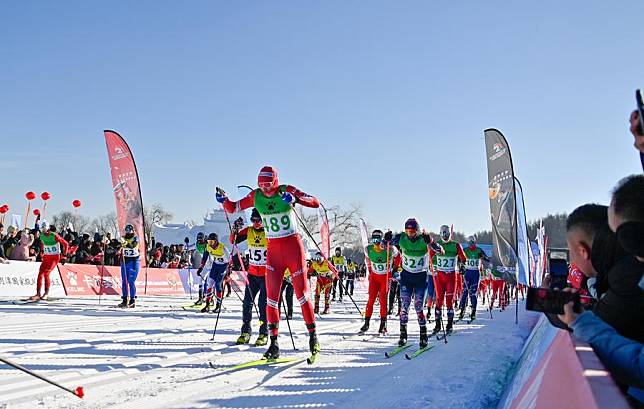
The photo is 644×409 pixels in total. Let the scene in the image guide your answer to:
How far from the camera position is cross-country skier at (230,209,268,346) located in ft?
27.7

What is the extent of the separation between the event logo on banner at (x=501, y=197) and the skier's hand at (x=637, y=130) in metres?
11.3

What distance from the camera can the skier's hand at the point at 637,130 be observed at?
1.99m

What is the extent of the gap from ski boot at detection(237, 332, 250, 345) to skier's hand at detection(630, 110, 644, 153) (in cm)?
710

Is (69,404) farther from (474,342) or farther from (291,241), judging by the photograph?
(474,342)

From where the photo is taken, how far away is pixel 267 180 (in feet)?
23.7

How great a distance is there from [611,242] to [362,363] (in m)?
4.76

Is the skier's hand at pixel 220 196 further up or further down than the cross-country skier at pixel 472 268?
further up

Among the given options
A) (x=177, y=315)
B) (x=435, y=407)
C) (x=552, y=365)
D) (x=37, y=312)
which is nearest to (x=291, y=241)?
(x=435, y=407)

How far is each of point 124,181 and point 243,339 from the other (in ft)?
35.4

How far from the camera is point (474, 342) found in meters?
9.87

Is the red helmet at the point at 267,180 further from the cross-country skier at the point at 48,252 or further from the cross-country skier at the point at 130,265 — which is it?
the cross-country skier at the point at 48,252

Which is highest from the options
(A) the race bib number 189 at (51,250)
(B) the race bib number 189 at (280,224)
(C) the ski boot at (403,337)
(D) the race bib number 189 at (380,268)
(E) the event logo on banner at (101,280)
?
(B) the race bib number 189 at (280,224)

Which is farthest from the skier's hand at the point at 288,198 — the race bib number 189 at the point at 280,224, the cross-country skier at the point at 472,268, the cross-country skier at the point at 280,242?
the cross-country skier at the point at 472,268

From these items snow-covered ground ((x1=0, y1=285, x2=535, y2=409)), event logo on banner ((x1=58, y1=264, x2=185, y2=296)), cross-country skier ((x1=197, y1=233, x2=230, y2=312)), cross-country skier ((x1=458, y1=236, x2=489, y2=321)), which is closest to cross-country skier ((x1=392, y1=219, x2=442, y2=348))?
snow-covered ground ((x1=0, y1=285, x2=535, y2=409))
